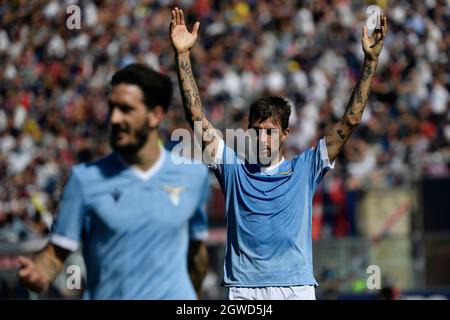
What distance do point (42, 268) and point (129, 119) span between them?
2.76 feet

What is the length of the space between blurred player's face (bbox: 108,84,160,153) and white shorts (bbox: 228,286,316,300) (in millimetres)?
1690

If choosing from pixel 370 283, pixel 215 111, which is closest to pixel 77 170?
pixel 370 283

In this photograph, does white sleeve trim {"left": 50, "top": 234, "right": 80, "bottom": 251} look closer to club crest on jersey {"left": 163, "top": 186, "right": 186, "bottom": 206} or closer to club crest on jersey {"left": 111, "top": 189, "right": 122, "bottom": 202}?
club crest on jersey {"left": 111, "top": 189, "right": 122, "bottom": 202}

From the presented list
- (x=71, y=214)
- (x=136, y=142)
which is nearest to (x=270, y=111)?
(x=136, y=142)

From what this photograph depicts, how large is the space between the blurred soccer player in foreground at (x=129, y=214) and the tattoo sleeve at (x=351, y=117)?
5.44 ft

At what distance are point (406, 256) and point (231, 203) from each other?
9480mm

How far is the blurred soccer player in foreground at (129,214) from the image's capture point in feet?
19.3

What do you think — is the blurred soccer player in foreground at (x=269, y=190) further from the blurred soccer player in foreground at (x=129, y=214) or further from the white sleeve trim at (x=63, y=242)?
the white sleeve trim at (x=63, y=242)

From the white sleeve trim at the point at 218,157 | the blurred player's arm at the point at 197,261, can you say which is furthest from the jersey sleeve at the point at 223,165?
the blurred player's arm at the point at 197,261

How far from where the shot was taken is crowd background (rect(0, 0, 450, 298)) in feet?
64.7

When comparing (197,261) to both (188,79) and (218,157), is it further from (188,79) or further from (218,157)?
(188,79)

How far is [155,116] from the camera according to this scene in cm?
605

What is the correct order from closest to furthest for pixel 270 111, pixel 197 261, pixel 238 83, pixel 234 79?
1. pixel 197 261
2. pixel 270 111
3. pixel 238 83
4. pixel 234 79
